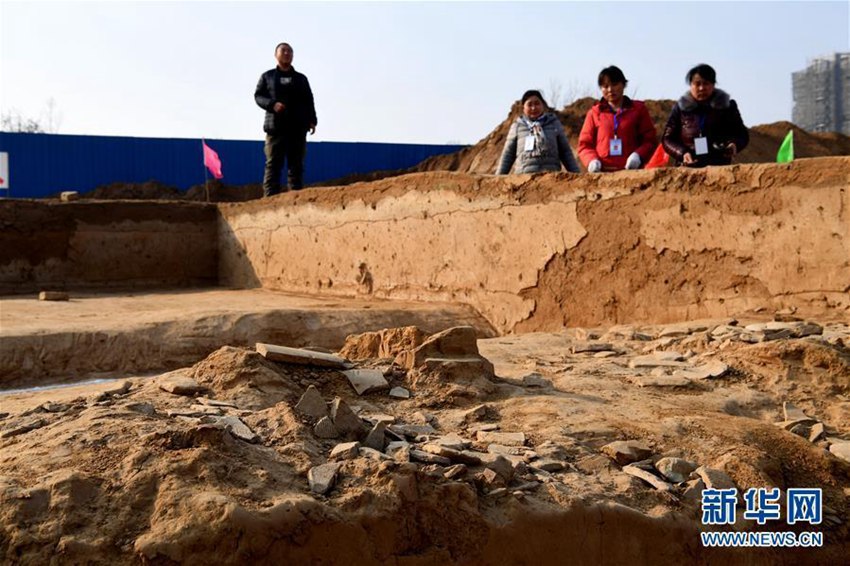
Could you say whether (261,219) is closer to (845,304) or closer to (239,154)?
(845,304)

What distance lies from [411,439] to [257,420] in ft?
1.75

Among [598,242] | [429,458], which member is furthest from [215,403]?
[598,242]

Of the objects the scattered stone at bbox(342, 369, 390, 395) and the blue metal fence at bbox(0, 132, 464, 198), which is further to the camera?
the blue metal fence at bbox(0, 132, 464, 198)

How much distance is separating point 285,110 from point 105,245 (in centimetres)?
275

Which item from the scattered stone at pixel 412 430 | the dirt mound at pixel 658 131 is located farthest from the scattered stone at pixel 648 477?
the dirt mound at pixel 658 131

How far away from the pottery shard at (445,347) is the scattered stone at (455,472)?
104 cm

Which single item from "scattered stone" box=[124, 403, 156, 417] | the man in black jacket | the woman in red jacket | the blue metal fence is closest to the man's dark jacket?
the man in black jacket

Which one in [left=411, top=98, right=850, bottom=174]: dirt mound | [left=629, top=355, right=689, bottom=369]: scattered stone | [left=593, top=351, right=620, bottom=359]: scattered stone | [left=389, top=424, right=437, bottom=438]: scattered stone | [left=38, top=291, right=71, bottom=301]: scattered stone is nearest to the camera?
[left=389, top=424, right=437, bottom=438]: scattered stone

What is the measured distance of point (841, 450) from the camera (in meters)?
3.21

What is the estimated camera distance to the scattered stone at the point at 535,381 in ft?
12.4

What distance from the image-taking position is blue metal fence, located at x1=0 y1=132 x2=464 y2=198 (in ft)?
55.9

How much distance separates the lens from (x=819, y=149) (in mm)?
19547

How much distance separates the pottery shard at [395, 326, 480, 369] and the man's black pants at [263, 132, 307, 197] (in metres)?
5.36

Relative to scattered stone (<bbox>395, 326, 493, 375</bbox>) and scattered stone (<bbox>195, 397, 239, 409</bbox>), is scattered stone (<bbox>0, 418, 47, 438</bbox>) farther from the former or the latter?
scattered stone (<bbox>395, 326, 493, 375</bbox>)
